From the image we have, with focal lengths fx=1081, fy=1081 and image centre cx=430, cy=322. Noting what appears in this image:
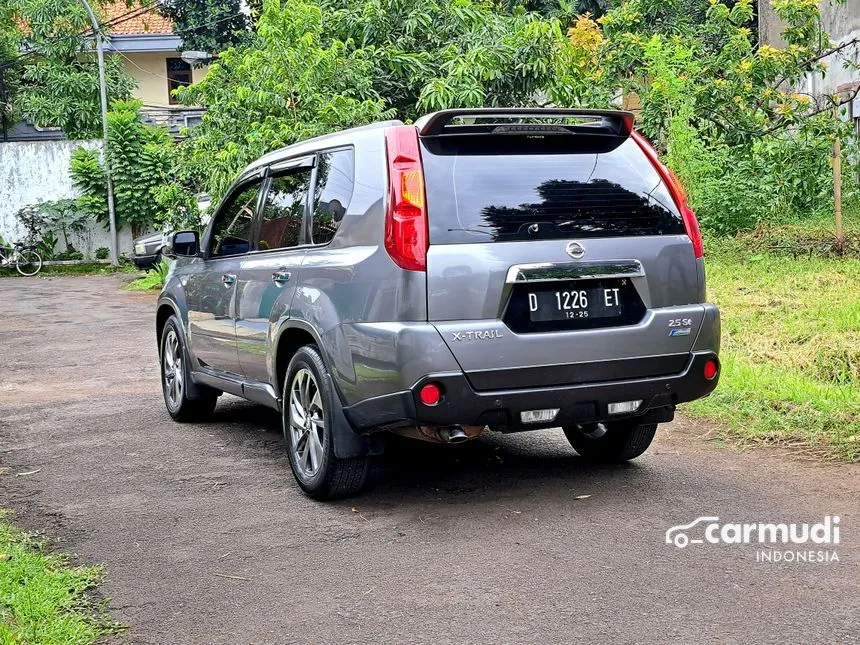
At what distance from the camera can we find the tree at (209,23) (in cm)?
3631

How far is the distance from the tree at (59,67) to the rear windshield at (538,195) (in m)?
29.2

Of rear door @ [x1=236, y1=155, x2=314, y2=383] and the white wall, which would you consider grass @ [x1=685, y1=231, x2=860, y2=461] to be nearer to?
rear door @ [x1=236, y1=155, x2=314, y2=383]

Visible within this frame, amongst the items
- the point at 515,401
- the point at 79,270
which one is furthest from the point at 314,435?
the point at 79,270

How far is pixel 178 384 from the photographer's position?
7.98 m

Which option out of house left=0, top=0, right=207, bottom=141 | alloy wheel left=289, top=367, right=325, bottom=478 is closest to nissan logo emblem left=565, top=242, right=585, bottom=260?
alloy wheel left=289, top=367, right=325, bottom=478

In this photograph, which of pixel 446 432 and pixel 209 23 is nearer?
pixel 446 432

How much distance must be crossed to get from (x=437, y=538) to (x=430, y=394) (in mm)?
662

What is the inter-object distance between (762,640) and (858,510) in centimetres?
174

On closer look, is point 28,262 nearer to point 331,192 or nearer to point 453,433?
point 331,192

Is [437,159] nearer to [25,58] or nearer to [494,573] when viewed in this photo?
[494,573]

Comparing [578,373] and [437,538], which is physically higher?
[578,373]

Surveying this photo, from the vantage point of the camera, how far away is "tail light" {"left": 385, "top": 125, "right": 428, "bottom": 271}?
4891 millimetres

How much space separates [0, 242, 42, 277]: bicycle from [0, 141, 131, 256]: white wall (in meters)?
0.56

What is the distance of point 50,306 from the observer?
18141 millimetres
